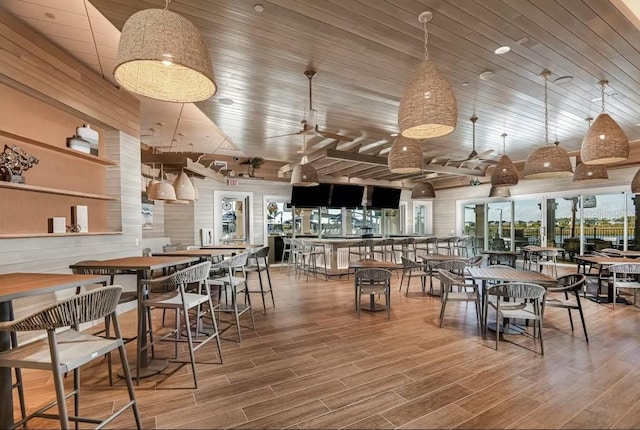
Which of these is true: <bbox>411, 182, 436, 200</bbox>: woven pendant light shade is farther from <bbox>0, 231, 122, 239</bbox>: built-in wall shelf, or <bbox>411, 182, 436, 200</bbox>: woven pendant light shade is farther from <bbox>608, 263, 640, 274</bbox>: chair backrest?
<bbox>0, 231, 122, 239</bbox>: built-in wall shelf

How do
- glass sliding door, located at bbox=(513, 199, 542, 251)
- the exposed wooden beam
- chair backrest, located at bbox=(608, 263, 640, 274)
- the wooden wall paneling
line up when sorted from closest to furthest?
the wooden wall paneling
chair backrest, located at bbox=(608, 263, 640, 274)
the exposed wooden beam
glass sliding door, located at bbox=(513, 199, 542, 251)

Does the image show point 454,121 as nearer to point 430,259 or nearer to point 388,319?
point 388,319

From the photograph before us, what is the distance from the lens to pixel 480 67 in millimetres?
3795

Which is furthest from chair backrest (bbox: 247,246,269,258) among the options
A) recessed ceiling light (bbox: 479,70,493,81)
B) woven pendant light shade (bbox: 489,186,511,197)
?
woven pendant light shade (bbox: 489,186,511,197)

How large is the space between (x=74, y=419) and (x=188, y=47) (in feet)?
7.33

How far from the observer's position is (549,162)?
3.89 meters

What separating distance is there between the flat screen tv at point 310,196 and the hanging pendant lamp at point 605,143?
296 inches

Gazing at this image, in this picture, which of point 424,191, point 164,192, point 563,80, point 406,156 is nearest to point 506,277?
point 406,156

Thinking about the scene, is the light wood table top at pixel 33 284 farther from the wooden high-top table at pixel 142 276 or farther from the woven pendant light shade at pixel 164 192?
the woven pendant light shade at pixel 164 192

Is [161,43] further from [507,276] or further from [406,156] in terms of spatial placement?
[507,276]

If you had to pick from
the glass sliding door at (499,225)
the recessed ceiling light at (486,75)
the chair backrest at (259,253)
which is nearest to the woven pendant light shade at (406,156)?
the recessed ceiling light at (486,75)

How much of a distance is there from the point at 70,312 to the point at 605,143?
4.96 metres

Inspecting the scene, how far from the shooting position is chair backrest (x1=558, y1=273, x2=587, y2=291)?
357 centimetres

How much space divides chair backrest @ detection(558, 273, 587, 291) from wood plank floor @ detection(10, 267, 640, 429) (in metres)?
0.59
